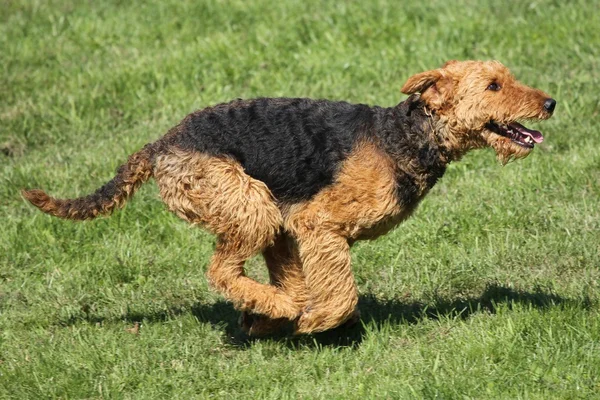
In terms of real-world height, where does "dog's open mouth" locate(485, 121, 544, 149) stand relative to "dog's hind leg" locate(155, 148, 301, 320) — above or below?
above

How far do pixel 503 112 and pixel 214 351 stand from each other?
239 centimetres

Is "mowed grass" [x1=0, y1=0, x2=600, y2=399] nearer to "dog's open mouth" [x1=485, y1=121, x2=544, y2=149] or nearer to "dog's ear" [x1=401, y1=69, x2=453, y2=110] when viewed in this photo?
"dog's open mouth" [x1=485, y1=121, x2=544, y2=149]

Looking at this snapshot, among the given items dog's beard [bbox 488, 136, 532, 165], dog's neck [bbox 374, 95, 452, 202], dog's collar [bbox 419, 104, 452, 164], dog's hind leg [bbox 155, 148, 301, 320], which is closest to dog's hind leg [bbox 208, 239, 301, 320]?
dog's hind leg [bbox 155, 148, 301, 320]

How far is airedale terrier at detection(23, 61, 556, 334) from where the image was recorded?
564 cm

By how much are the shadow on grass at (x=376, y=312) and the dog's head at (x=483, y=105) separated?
108 centimetres

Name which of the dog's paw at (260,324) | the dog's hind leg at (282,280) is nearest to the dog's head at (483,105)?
the dog's hind leg at (282,280)

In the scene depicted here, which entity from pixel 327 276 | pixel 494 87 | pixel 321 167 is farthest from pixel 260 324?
pixel 494 87

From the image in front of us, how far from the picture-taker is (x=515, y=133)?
223 inches

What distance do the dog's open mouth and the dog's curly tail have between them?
7.15ft

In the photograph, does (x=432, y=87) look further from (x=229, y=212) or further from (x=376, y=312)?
(x=376, y=312)

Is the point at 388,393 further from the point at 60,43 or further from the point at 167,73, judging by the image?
the point at 60,43

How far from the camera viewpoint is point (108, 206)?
6090mm

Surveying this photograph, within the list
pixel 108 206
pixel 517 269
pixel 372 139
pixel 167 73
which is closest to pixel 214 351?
pixel 108 206

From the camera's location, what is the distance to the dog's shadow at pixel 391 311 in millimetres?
→ 6082
